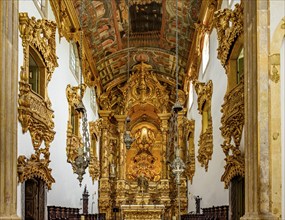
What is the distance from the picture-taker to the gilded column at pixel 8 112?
9758 millimetres

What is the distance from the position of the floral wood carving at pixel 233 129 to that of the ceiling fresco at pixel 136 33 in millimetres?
5627

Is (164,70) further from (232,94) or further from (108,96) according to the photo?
(232,94)

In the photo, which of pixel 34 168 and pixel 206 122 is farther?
pixel 206 122

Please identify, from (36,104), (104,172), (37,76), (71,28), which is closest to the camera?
(36,104)

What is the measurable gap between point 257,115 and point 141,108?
64.8ft

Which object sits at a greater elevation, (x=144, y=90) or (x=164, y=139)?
(x=144, y=90)

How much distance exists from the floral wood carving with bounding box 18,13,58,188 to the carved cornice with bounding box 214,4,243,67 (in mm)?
4282

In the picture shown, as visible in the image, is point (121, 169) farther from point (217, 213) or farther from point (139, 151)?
point (217, 213)

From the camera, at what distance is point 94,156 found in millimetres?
25594

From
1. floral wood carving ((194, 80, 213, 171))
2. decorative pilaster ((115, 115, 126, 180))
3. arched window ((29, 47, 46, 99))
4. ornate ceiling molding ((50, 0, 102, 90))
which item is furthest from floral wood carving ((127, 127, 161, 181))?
arched window ((29, 47, 46, 99))

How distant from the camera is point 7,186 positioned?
978 cm

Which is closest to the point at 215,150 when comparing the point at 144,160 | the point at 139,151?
the point at 144,160

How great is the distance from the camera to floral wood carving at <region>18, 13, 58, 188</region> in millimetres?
12195

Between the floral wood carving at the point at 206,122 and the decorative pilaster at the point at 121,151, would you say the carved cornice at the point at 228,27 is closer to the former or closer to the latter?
the floral wood carving at the point at 206,122
